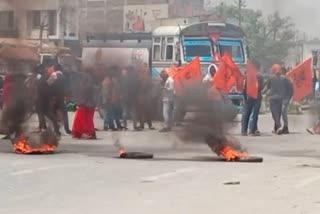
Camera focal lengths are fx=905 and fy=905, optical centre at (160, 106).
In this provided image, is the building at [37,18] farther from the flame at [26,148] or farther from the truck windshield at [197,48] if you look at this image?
the truck windshield at [197,48]

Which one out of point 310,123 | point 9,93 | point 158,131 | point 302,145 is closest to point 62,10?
point 9,93

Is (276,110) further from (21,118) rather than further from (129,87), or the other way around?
(21,118)

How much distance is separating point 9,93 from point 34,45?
1.18m

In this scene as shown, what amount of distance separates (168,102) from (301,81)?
356 cm

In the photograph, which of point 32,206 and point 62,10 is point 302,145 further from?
point 32,206

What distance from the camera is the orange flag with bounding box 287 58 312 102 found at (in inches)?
732

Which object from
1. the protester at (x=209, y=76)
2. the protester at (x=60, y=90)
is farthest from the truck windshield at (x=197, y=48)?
the protester at (x=60, y=90)

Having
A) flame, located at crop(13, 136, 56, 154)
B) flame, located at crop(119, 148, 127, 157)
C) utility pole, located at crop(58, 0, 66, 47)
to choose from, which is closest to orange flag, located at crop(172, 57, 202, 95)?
flame, located at crop(119, 148, 127, 157)

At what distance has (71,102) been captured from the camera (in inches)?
705

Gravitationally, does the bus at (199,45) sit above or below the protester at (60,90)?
above

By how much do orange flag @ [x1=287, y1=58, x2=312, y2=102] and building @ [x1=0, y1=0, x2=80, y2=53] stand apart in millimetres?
5692

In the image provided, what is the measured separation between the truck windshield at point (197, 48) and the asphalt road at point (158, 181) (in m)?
8.97

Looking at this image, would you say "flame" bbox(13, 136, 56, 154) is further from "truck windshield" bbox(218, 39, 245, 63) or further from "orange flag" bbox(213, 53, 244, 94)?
"truck windshield" bbox(218, 39, 245, 63)

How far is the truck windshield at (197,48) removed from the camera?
25547 mm
